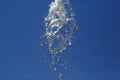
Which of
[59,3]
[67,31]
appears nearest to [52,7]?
[59,3]

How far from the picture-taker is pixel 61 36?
9156 mm

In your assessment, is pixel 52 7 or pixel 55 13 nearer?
pixel 55 13

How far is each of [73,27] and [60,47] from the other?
703mm

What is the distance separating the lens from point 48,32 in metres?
9.04

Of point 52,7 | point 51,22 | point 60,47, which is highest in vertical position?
point 52,7

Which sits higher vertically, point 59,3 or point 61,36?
point 59,3

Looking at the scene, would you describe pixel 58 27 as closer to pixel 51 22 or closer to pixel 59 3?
pixel 51 22

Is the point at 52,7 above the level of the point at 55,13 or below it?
above

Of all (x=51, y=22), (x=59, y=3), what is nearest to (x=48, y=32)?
(x=51, y=22)

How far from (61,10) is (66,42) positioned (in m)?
0.95

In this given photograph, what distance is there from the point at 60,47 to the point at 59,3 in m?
1.42

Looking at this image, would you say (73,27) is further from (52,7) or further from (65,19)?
(52,7)

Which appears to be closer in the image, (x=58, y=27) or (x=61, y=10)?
(x=58, y=27)

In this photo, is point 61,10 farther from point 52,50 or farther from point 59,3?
point 52,50
